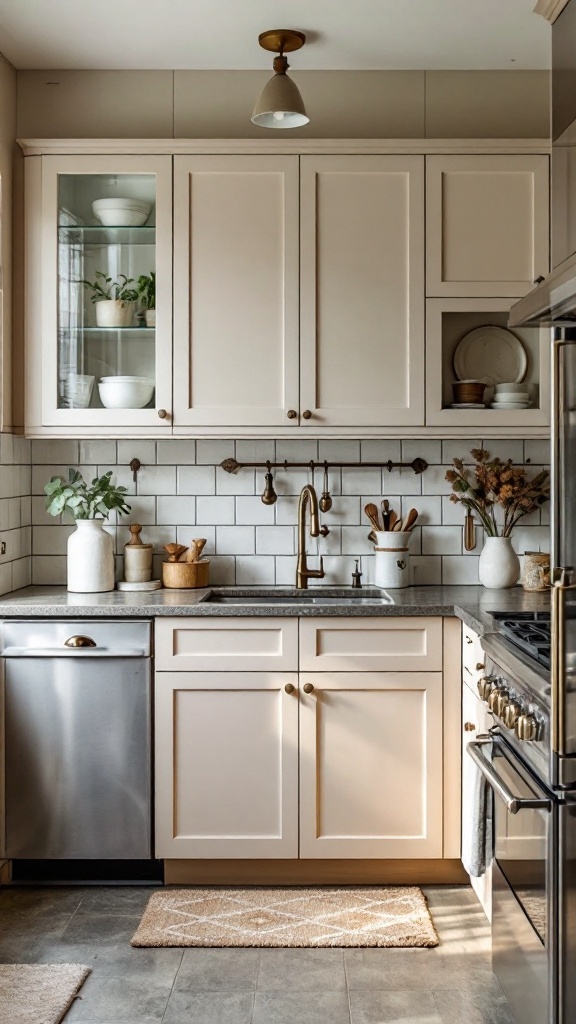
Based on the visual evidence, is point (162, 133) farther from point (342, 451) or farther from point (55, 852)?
point (55, 852)

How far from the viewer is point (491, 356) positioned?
3.45 m

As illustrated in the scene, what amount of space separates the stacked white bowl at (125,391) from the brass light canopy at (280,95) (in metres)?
0.91

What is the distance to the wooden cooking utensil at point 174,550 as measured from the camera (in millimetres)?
3500

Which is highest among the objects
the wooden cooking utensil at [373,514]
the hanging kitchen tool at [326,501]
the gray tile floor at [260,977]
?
the hanging kitchen tool at [326,501]

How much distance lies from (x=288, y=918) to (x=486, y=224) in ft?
7.50

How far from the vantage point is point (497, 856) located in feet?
7.84

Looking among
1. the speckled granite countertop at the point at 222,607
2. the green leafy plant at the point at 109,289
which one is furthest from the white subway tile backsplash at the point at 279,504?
the green leafy plant at the point at 109,289

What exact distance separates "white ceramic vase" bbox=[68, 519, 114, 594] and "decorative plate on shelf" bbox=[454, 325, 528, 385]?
1.35m

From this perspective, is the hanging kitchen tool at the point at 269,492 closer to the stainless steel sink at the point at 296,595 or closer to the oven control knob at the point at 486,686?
the stainless steel sink at the point at 296,595

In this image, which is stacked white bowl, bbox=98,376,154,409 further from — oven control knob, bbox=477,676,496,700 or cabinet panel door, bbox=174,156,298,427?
oven control knob, bbox=477,676,496,700

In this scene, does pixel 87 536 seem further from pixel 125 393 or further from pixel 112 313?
pixel 112 313

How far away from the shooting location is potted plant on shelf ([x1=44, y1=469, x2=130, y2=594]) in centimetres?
332

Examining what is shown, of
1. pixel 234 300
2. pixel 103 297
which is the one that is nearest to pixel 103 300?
pixel 103 297

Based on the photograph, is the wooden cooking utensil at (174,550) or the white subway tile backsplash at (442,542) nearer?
the wooden cooking utensil at (174,550)
